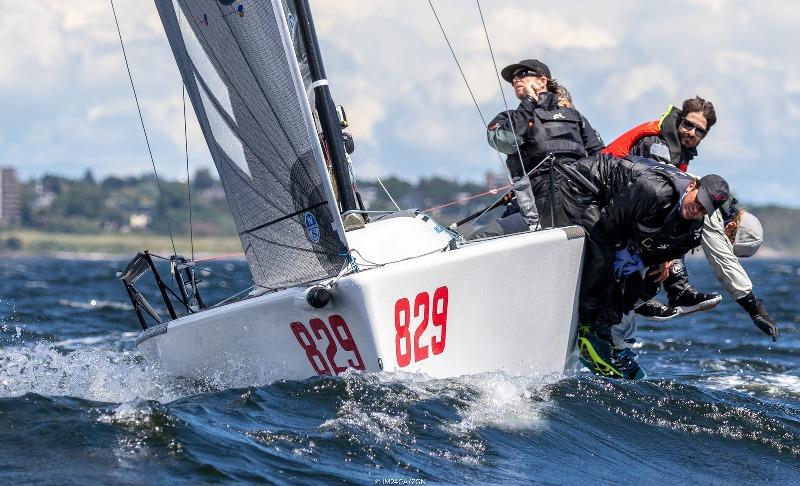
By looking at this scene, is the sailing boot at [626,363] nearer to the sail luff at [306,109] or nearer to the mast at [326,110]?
the mast at [326,110]

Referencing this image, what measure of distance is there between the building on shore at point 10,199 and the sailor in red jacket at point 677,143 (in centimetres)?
9297

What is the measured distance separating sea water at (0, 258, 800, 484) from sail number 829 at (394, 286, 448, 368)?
124 mm

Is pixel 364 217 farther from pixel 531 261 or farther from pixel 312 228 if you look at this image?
pixel 531 261

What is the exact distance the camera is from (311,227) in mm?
5988

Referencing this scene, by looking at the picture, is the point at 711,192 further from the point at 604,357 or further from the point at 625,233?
the point at 604,357

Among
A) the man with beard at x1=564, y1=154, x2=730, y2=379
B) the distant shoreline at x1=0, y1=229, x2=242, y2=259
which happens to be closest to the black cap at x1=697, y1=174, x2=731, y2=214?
the man with beard at x1=564, y1=154, x2=730, y2=379

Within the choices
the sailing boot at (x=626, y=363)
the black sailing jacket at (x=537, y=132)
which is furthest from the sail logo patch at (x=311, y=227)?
the sailing boot at (x=626, y=363)

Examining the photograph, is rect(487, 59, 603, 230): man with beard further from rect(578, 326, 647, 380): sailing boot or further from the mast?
the mast

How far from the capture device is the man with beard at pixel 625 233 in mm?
5934

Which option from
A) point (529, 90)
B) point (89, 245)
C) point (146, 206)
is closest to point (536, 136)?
point (529, 90)

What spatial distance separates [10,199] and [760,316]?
105m

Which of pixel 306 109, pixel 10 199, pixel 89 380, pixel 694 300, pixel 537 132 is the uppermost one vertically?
pixel 10 199

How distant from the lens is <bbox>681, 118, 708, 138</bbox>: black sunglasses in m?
6.52

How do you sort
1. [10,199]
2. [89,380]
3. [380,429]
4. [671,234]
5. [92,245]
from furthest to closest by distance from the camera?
[10,199], [92,245], [671,234], [89,380], [380,429]
